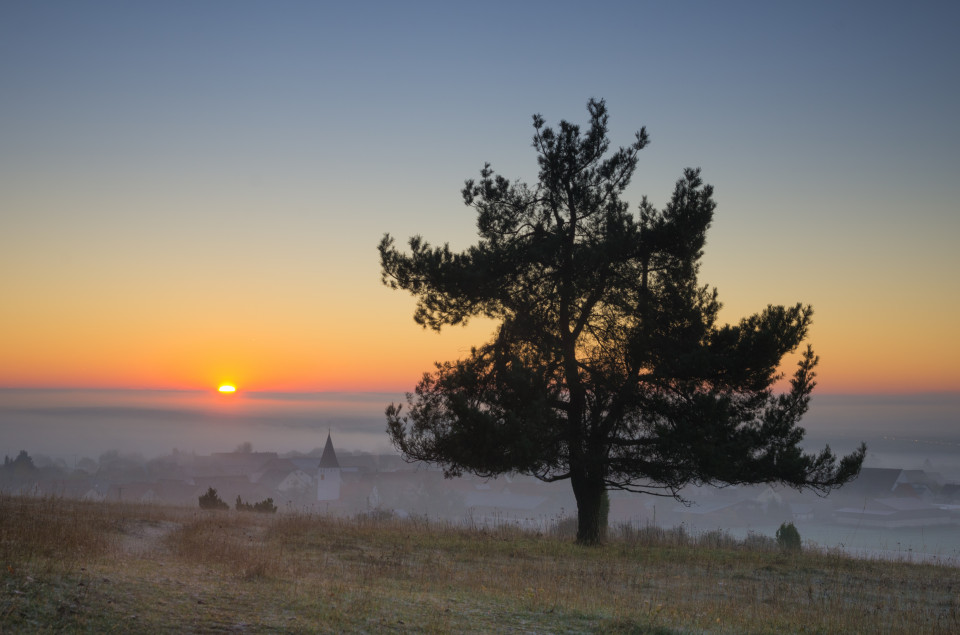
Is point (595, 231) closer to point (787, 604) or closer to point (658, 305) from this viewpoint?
point (658, 305)

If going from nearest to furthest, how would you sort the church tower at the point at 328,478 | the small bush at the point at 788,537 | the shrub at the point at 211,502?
1. the small bush at the point at 788,537
2. the shrub at the point at 211,502
3. the church tower at the point at 328,478

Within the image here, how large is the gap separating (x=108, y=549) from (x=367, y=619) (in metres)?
6.56

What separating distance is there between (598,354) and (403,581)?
9.55m

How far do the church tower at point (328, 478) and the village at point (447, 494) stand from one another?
14 centimetres

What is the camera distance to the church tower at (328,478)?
335 feet

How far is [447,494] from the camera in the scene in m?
104

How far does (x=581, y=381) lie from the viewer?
19.8 metres

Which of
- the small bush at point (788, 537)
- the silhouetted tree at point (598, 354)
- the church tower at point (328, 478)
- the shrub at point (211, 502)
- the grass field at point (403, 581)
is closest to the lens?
the grass field at point (403, 581)

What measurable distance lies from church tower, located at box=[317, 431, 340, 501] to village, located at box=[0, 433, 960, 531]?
0.14 meters

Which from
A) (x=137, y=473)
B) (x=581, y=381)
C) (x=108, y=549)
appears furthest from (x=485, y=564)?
(x=137, y=473)

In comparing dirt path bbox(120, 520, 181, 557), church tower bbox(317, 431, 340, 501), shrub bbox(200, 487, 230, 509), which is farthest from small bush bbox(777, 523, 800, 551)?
church tower bbox(317, 431, 340, 501)

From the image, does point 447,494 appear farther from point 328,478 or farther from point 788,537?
point 788,537

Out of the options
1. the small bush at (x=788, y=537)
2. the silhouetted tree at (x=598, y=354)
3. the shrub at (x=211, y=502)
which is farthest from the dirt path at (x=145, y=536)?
the small bush at (x=788, y=537)

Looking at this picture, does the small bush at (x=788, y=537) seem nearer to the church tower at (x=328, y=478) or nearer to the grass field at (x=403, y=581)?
the grass field at (x=403, y=581)
